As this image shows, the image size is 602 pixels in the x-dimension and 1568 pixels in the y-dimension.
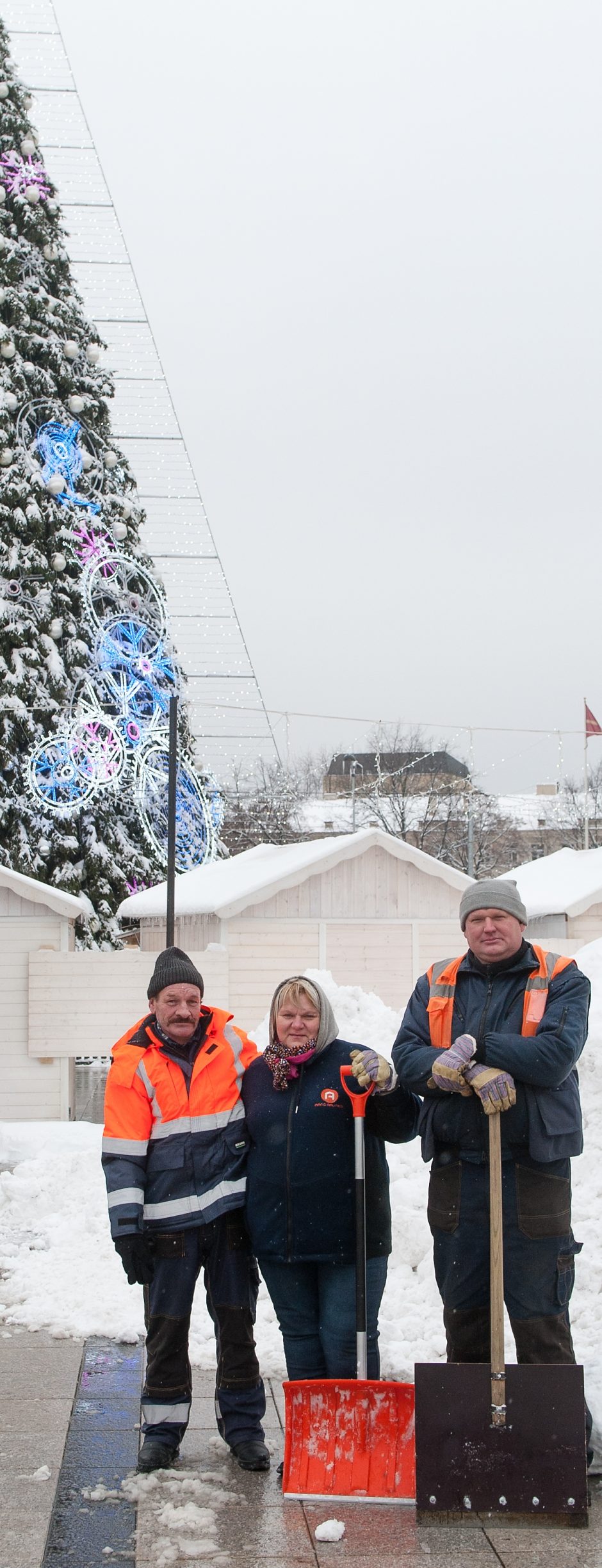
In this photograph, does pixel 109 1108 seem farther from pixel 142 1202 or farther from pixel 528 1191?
pixel 528 1191

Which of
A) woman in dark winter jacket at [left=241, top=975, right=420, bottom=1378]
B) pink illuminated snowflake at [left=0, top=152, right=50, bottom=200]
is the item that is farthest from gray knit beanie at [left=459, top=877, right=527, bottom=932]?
pink illuminated snowflake at [left=0, top=152, right=50, bottom=200]

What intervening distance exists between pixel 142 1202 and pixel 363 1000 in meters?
5.32

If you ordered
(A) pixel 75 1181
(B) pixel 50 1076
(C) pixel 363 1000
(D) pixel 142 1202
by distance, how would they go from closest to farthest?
1. (D) pixel 142 1202
2. (A) pixel 75 1181
3. (C) pixel 363 1000
4. (B) pixel 50 1076

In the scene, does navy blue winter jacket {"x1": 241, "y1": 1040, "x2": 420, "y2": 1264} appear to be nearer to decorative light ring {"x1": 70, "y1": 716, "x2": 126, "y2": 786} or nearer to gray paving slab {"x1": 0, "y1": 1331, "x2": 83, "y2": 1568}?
gray paving slab {"x1": 0, "y1": 1331, "x2": 83, "y2": 1568}

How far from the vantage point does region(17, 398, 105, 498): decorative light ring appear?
2275 centimetres

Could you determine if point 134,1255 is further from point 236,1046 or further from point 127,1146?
point 236,1046

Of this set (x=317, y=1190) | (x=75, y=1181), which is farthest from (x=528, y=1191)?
(x=75, y=1181)

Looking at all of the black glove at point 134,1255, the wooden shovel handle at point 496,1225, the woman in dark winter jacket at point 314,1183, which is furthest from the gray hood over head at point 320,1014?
the black glove at point 134,1255

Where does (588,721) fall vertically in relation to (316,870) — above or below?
above

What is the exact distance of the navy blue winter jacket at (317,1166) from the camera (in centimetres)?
445

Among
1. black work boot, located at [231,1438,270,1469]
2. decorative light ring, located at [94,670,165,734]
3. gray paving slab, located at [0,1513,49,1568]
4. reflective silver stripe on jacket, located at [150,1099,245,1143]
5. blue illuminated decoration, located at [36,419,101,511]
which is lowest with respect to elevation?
gray paving slab, located at [0,1513,49,1568]

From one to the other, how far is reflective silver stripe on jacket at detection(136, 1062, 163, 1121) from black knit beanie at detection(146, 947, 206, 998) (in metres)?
0.24

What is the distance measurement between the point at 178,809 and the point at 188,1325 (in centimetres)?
1751

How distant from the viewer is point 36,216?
22.8m
